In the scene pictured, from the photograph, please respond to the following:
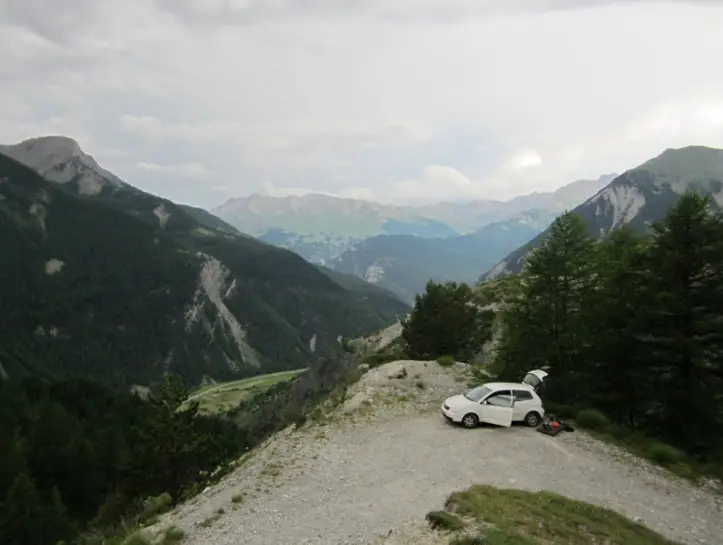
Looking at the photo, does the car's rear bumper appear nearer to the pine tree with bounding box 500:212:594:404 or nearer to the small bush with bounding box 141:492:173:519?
the pine tree with bounding box 500:212:594:404

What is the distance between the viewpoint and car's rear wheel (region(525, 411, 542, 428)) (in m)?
30.3

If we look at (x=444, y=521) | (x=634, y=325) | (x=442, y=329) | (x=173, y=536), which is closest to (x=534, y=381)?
(x=634, y=325)

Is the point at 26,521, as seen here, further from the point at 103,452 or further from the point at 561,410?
the point at 561,410

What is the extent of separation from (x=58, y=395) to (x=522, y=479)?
144 meters

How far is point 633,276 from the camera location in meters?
33.5

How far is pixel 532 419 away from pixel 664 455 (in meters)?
6.25

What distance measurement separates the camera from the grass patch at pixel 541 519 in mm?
17859

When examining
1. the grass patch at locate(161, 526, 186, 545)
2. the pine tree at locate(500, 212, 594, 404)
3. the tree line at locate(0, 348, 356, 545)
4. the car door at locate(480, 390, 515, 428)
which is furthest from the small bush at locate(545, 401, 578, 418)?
the grass patch at locate(161, 526, 186, 545)

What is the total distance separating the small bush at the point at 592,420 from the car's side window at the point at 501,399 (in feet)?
15.3

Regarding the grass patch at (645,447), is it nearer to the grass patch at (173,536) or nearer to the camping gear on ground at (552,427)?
the camping gear on ground at (552,427)

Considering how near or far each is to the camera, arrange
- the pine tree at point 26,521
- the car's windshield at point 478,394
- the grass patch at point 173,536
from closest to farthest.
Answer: the grass patch at point 173,536 < the car's windshield at point 478,394 < the pine tree at point 26,521

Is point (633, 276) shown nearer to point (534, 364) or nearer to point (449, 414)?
point (534, 364)

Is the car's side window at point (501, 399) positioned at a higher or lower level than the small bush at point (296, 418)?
higher

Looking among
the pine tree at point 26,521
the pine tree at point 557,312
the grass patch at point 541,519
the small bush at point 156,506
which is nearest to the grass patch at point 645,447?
the pine tree at point 557,312
